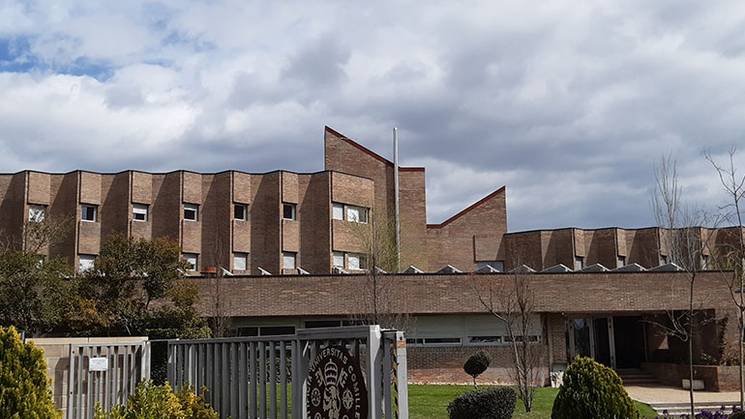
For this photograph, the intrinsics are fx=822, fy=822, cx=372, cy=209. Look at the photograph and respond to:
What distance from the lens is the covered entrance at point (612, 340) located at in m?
34.7

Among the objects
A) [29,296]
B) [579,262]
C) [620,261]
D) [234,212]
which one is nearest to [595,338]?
[579,262]

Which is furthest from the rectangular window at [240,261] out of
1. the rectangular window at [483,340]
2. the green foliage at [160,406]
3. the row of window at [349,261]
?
the green foliage at [160,406]

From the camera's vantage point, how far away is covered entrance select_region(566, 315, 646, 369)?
114 ft

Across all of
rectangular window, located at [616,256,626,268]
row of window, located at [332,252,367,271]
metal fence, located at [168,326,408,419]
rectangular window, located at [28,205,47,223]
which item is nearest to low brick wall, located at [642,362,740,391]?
row of window, located at [332,252,367,271]

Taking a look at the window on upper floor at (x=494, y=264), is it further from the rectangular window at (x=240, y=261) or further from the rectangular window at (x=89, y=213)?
the rectangular window at (x=89, y=213)

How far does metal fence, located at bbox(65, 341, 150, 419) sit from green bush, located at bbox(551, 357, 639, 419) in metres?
6.06

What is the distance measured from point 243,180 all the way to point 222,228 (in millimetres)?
2673

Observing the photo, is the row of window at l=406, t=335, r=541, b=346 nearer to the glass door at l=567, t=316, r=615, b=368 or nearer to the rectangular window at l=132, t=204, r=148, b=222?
the glass door at l=567, t=316, r=615, b=368

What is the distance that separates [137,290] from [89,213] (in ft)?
59.7

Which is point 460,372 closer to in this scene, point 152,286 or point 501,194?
point 152,286

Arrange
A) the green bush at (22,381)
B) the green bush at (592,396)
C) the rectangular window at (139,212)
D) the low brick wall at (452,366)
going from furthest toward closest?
the rectangular window at (139,212) → the low brick wall at (452,366) → the green bush at (592,396) → the green bush at (22,381)

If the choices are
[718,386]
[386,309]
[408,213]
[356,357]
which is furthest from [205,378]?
[408,213]

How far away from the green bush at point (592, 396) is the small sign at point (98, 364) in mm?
6283

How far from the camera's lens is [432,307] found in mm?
30219
